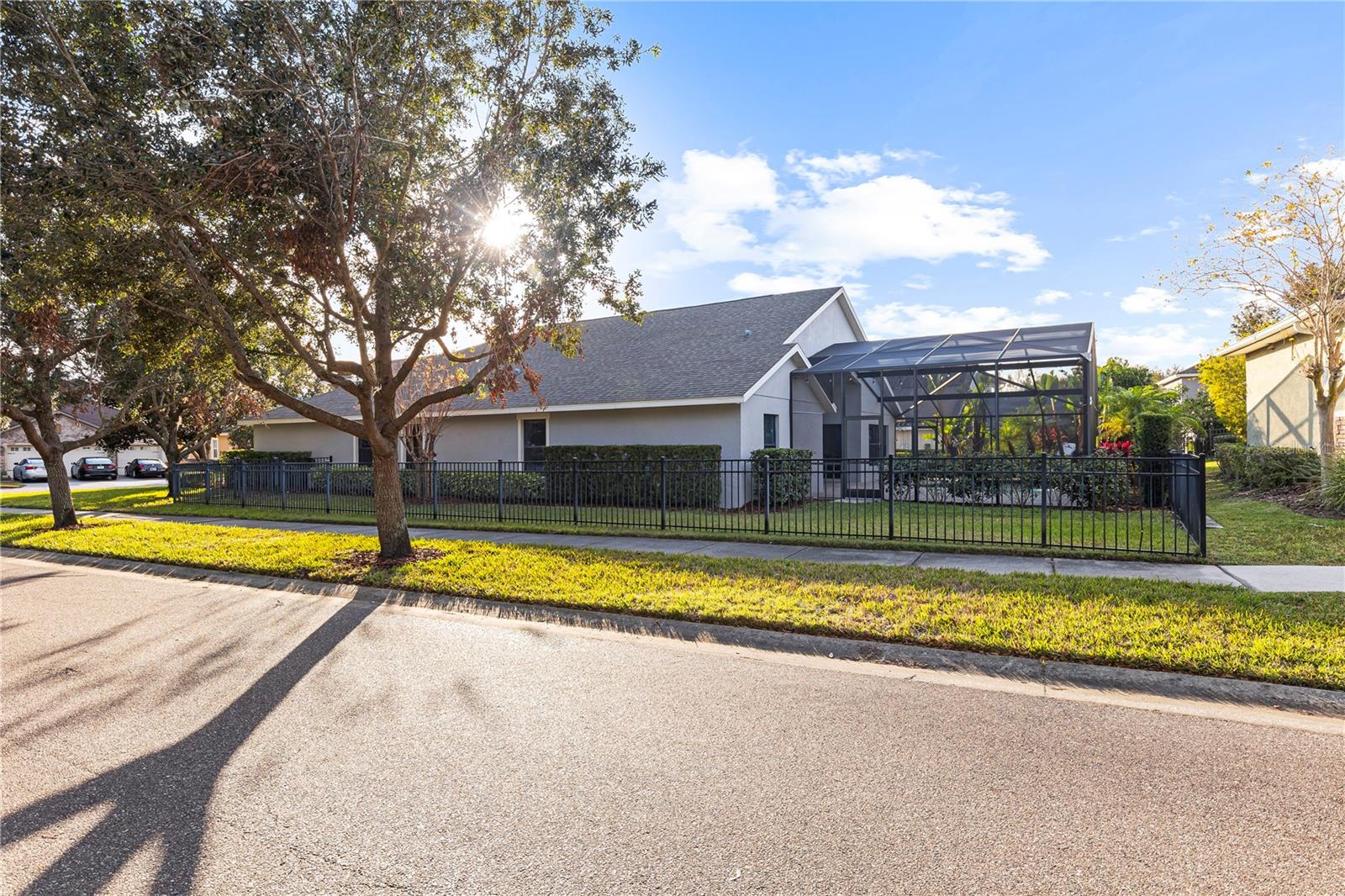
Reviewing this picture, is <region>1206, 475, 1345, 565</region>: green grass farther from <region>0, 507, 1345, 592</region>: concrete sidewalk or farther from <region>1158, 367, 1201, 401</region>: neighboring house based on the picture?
<region>1158, 367, 1201, 401</region>: neighboring house

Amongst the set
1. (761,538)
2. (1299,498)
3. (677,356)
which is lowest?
(761,538)

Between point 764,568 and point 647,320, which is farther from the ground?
point 647,320

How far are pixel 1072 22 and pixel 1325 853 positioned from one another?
11108 millimetres

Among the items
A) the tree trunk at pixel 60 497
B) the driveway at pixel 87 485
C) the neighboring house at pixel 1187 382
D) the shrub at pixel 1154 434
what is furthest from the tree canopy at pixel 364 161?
the neighboring house at pixel 1187 382

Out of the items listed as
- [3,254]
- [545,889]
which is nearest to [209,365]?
[3,254]

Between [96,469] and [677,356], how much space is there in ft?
127

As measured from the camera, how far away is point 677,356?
2094cm

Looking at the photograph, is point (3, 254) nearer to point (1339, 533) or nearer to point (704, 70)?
point (704, 70)

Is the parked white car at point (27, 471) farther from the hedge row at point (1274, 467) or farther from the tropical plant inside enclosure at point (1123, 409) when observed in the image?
the hedge row at point (1274, 467)

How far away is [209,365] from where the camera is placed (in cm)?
1328

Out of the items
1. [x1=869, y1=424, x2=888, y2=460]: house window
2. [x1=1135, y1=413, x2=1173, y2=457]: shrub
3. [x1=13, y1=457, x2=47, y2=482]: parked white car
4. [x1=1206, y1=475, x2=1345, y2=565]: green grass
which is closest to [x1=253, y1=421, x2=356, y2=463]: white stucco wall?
[x1=869, y1=424, x2=888, y2=460]: house window

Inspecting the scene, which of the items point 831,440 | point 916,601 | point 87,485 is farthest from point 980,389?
point 87,485

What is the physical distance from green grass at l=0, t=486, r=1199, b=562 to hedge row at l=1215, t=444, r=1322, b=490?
559 centimetres

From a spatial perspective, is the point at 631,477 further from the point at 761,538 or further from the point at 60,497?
the point at 60,497
